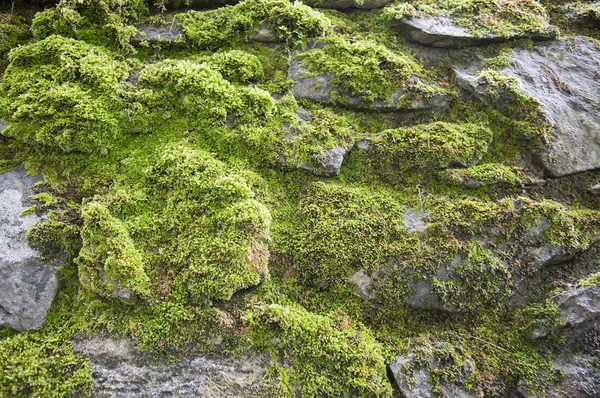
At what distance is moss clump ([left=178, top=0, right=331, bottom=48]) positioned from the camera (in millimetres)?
5223

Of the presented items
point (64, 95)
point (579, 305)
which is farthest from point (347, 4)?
point (579, 305)

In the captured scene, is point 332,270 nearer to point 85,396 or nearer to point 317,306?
point 317,306

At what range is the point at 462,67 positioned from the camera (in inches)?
216

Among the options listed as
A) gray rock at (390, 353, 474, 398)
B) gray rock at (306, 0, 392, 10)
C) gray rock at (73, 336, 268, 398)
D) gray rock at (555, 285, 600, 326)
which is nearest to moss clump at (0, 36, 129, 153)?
gray rock at (73, 336, 268, 398)

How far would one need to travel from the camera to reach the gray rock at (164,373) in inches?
139

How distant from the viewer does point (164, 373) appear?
3.62 m

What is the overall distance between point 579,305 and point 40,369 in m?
5.30

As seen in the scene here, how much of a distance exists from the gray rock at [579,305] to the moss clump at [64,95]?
5266 millimetres

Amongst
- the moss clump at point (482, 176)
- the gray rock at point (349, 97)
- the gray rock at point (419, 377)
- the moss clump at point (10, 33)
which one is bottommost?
the gray rock at point (419, 377)

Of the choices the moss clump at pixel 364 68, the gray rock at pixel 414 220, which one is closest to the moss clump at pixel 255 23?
the moss clump at pixel 364 68

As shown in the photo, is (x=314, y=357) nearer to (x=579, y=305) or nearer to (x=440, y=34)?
(x=579, y=305)

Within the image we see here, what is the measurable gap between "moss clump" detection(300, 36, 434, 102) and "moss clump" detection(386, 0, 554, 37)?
85cm

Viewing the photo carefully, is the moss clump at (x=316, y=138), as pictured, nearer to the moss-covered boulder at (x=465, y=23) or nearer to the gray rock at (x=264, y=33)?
the gray rock at (x=264, y=33)

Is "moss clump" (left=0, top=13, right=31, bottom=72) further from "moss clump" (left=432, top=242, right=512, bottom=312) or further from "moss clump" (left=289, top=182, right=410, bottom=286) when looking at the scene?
"moss clump" (left=432, top=242, right=512, bottom=312)
